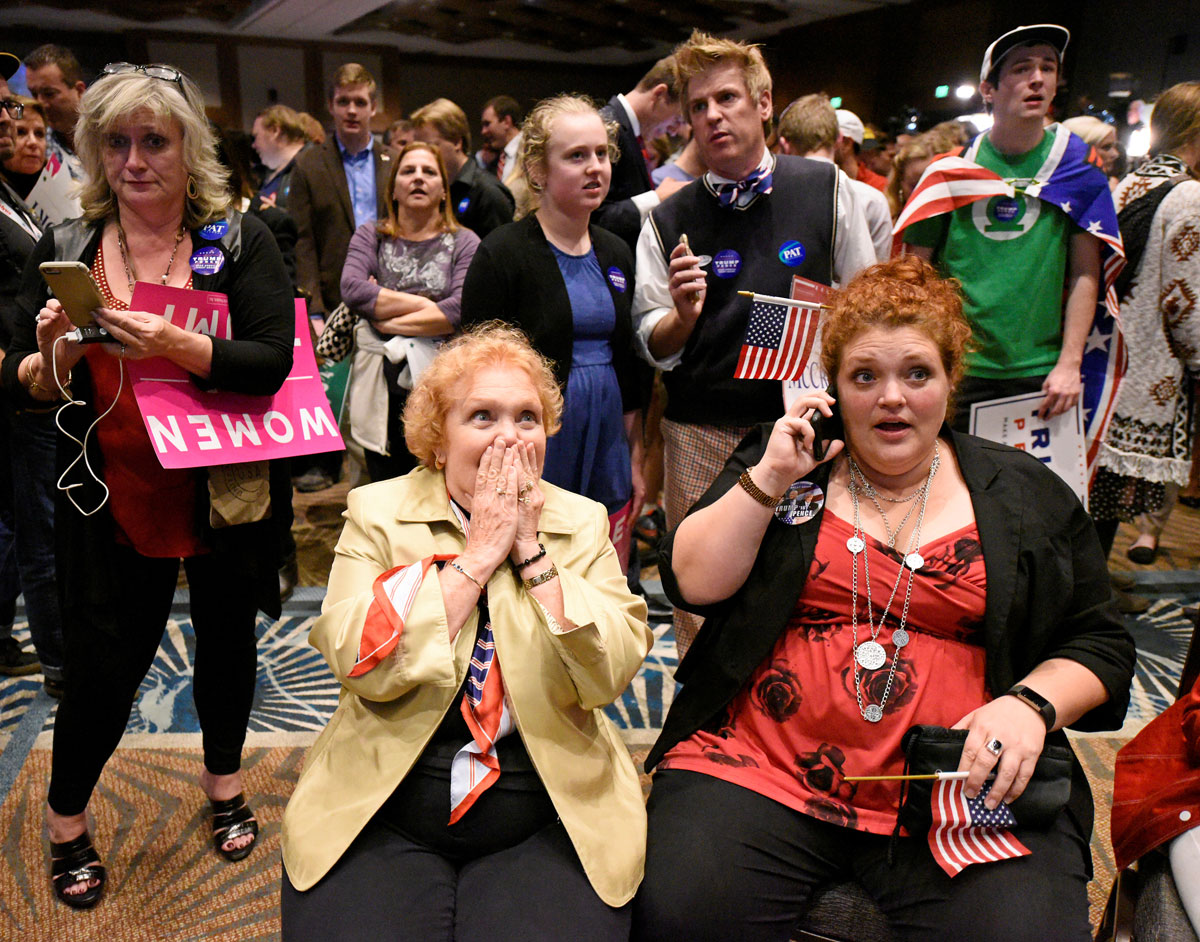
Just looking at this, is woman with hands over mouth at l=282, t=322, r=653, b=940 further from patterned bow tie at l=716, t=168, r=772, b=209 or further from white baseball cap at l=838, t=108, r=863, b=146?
white baseball cap at l=838, t=108, r=863, b=146

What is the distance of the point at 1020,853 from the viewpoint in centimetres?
142

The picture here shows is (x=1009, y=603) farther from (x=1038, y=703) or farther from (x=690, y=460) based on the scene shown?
(x=690, y=460)

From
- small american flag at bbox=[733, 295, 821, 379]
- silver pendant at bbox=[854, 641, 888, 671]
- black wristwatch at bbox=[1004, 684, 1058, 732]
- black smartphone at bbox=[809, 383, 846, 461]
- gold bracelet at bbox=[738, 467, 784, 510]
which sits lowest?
black wristwatch at bbox=[1004, 684, 1058, 732]

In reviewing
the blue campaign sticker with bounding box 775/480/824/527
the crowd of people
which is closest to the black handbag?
the crowd of people

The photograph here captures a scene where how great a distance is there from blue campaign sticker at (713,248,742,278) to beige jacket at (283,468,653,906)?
1155mm

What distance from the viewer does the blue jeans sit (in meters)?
2.69

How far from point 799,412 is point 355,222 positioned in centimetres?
379

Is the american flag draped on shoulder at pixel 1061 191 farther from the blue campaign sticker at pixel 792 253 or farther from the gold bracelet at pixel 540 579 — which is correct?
the gold bracelet at pixel 540 579

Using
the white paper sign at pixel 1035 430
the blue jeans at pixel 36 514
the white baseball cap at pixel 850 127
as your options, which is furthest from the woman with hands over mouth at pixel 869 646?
the white baseball cap at pixel 850 127

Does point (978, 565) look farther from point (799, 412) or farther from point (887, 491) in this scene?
point (799, 412)

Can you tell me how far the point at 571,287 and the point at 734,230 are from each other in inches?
18.8

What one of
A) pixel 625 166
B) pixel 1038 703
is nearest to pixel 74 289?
pixel 1038 703

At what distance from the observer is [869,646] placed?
1588 mm

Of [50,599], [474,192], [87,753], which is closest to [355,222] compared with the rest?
[474,192]
